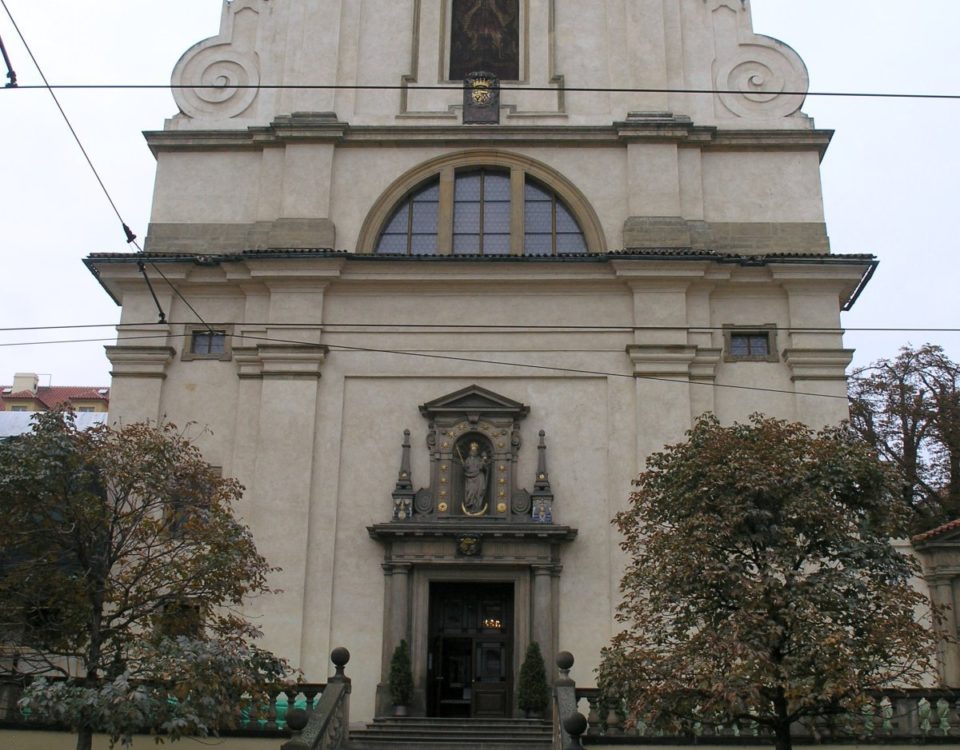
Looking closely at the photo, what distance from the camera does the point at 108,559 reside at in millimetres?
15906

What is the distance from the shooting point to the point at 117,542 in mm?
16266

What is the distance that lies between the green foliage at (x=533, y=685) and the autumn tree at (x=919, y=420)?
66.2 feet

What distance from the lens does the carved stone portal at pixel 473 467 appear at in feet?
74.5

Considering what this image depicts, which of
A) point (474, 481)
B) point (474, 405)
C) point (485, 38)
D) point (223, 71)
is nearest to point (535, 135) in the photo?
point (485, 38)

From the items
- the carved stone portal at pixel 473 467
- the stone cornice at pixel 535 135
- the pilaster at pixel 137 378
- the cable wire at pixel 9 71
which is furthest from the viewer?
the stone cornice at pixel 535 135

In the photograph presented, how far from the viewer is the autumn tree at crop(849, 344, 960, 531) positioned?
1464 inches

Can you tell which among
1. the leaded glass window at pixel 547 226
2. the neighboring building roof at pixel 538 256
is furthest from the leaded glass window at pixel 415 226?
the leaded glass window at pixel 547 226

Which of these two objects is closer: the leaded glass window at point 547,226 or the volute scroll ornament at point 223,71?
the leaded glass window at point 547,226

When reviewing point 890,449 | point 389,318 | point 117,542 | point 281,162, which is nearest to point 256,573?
point 117,542

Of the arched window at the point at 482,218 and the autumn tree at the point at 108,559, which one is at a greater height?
the arched window at the point at 482,218

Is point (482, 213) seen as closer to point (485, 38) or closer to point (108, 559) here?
point (485, 38)

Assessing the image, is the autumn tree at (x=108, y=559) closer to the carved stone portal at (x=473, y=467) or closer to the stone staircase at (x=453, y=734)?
the stone staircase at (x=453, y=734)

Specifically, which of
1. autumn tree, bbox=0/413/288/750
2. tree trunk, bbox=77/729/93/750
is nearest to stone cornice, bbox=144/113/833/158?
autumn tree, bbox=0/413/288/750

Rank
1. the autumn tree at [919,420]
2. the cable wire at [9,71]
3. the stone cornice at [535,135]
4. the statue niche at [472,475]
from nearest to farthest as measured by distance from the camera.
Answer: the cable wire at [9,71] < the statue niche at [472,475] < the stone cornice at [535,135] < the autumn tree at [919,420]
